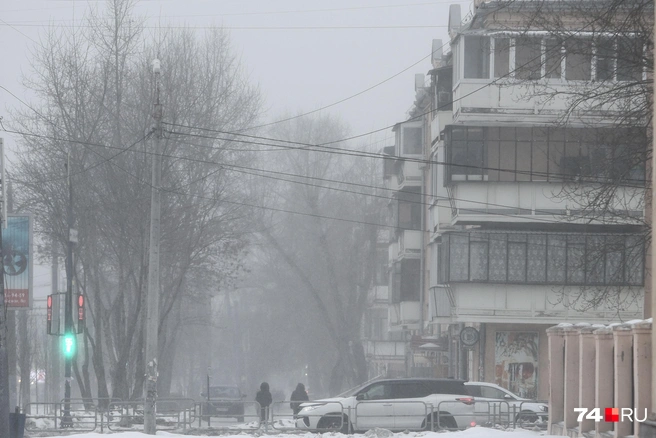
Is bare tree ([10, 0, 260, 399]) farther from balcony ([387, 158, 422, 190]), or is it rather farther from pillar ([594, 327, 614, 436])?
pillar ([594, 327, 614, 436])

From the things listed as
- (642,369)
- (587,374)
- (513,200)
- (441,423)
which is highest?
(513,200)

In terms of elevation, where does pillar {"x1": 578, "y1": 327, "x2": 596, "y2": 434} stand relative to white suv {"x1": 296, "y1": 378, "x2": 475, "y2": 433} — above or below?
above

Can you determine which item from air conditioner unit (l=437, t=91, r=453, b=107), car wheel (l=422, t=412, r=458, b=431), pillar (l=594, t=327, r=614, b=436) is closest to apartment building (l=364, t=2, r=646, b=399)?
air conditioner unit (l=437, t=91, r=453, b=107)

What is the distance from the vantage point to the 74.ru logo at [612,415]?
1489cm

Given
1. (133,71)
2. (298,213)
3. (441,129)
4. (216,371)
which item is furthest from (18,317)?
(216,371)

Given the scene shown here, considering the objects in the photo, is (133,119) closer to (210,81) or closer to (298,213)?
(210,81)

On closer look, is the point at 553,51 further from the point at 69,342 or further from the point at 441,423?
the point at 69,342

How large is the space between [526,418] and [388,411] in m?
3.62

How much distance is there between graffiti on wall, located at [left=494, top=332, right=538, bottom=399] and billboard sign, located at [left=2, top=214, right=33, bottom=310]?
1773cm

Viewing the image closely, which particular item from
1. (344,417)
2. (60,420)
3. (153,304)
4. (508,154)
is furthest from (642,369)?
(508,154)

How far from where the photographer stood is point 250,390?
75125 mm

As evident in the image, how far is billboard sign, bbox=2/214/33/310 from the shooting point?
104ft

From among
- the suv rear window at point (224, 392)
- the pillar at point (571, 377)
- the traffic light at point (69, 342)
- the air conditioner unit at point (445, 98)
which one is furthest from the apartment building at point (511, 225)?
the pillar at point (571, 377)

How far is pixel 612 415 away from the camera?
15.5m
